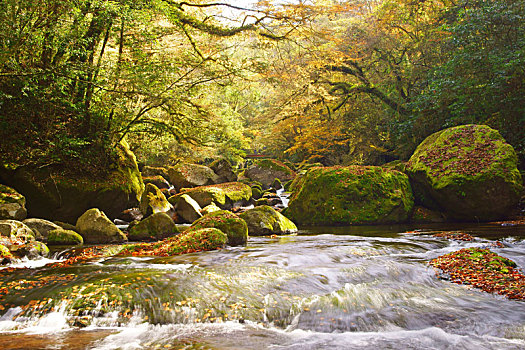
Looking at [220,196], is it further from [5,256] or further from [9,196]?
[5,256]

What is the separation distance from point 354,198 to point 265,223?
137 inches

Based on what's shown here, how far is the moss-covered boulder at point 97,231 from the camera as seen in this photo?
8.23 meters

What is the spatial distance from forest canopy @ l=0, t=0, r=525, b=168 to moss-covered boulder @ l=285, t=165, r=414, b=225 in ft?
14.0

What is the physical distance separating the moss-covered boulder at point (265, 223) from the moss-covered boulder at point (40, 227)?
495cm

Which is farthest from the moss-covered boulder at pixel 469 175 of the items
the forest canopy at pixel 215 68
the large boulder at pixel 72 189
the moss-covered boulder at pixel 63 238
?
the moss-covered boulder at pixel 63 238

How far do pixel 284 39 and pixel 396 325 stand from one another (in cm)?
1047

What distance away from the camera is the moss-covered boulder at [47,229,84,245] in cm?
757

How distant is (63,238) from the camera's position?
7.66m

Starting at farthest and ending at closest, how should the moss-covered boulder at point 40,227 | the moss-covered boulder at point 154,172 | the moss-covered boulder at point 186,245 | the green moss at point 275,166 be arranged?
the green moss at point 275,166
the moss-covered boulder at point 154,172
the moss-covered boulder at point 40,227
the moss-covered boulder at point 186,245

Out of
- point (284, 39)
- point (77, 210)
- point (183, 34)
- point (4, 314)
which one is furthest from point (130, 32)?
point (4, 314)

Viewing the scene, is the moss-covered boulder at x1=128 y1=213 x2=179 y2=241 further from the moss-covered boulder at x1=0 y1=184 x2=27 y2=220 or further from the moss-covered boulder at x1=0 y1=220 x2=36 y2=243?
the moss-covered boulder at x1=0 y1=184 x2=27 y2=220

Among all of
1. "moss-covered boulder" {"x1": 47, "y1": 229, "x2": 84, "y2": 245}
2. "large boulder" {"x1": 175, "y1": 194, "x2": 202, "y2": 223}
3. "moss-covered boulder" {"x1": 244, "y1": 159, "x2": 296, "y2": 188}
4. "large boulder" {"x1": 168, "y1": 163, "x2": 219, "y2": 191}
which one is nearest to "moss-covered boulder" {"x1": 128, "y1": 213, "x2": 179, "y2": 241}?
"moss-covered boulder" {"x1": 47, "y1": 229, "x2": 84, "y2": 245}

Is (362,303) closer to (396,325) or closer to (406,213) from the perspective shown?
(396,325)

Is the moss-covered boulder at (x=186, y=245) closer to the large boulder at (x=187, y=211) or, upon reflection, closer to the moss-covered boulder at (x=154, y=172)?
the large boulder at (x=187, y=211)
